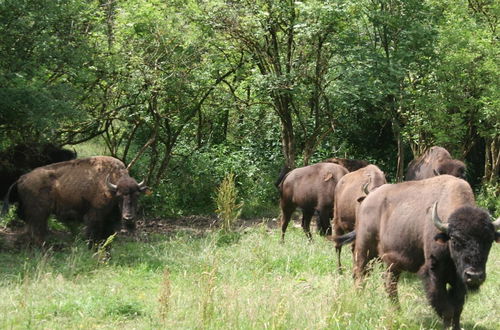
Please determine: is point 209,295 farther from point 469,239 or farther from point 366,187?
point 366,187

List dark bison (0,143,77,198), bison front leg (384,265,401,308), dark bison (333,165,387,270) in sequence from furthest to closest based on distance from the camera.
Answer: dark bison (0,143,77,198)
dark bison (333,165,387,270)
bison front leg (384,265,401,308)

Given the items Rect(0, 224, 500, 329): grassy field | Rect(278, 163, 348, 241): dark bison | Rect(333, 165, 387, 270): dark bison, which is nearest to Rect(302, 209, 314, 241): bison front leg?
Rect(278, 163, 348, 241): dark bison

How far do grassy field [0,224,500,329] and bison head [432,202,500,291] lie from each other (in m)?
0.86

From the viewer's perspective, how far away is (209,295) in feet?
22.1

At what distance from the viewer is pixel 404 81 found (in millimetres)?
15648

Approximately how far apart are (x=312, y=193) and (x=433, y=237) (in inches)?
243

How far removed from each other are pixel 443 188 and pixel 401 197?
545 millimetres

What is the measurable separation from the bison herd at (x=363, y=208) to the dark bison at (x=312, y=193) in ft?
0.07

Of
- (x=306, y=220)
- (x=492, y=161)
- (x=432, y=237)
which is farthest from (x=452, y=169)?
(x=432, y=237)

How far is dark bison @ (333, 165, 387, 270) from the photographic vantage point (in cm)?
998

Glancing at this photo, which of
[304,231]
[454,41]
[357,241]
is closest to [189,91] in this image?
[304,231]

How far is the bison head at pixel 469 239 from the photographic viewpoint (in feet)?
20.5

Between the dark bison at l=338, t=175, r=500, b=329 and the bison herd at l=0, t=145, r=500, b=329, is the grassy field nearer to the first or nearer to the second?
the dark bison at l=338, t=175, r=500, b=329

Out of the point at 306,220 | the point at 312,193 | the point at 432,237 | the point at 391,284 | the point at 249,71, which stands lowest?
the point at 306,220
